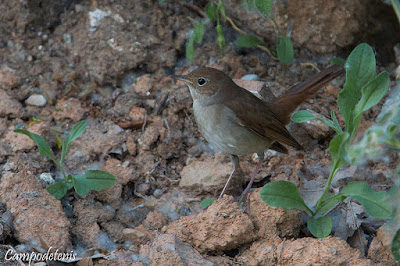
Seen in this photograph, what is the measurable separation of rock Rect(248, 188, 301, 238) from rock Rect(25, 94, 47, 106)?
8.06 feet

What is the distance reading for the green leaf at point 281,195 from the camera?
344 cm

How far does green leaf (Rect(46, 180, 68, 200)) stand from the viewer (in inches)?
155

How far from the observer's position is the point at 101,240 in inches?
152

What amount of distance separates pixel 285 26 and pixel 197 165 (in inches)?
76.3

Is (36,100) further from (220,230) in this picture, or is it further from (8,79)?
(220,230)

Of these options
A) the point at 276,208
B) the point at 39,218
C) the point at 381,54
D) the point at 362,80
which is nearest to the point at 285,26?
the point at 381,54

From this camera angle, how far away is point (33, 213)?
364 centimetres

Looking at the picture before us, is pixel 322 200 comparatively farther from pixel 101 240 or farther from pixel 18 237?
pixel 18 237

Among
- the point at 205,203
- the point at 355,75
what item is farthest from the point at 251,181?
the point at 355,75

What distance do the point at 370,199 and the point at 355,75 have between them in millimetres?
862

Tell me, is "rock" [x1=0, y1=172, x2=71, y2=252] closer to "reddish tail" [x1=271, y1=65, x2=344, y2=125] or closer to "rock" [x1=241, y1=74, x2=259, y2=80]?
"reddish tail" [x1=271, y1=65, x2=344, y2=125]

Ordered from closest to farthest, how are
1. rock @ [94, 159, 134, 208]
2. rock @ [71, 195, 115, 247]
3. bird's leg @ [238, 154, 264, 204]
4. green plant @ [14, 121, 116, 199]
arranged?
rock @ [71, 195, 115, 247]
green plant @ [14, 121, 116, 199]
rock @ [94, 159, 134, 208]
bird's leg @ [238, 154, 264, 204]

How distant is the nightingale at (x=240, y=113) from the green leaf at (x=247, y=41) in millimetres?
811

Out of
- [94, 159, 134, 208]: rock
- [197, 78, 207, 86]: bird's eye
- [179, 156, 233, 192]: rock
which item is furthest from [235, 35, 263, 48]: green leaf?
[94, 159, 134, 208]: rock
